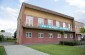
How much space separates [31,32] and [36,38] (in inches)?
74.3

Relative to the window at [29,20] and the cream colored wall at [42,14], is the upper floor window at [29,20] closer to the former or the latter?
the window at [29,20]

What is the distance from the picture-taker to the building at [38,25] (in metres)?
24.5

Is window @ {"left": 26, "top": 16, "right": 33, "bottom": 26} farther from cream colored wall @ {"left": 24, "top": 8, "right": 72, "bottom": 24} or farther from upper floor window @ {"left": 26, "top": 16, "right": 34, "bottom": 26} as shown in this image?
cream colored wall @ {"left": 24, "top": 8, "right": 72, "bottom": 24}

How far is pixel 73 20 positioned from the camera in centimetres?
3666

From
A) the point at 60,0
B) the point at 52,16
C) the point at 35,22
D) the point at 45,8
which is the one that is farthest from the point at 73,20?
the point at 60,0

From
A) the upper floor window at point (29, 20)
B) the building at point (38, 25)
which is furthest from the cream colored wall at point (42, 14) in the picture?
the upper floor window at point (29, 20)

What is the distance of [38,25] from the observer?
2692 cm

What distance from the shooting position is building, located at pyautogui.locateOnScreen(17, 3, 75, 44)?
80.5 ft

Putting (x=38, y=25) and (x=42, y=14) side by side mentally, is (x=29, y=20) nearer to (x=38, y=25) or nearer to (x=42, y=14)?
(x=38, y=25)

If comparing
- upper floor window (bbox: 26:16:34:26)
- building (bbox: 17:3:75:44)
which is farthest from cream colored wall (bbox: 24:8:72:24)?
upper floor window (bbox: 26:16:34:26)

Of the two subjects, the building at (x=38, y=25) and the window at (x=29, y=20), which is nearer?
the building at (x=38, y=25)

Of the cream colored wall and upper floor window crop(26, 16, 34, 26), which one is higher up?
the cream colored wall

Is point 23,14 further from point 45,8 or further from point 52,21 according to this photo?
point 52,21

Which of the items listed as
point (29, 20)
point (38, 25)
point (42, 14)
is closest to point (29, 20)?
point (29, 20)
